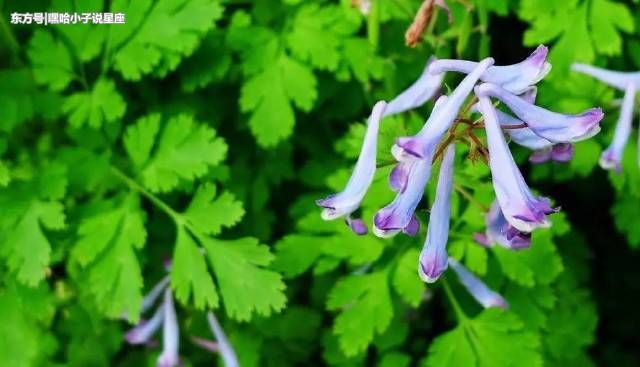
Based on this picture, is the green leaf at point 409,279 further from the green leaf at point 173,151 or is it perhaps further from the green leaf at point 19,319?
the green leaf at point 19,319

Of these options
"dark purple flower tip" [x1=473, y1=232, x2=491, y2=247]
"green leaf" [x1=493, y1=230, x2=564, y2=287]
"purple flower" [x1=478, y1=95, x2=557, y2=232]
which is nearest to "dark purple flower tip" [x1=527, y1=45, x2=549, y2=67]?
"purple flower" [x1=478, y1=95, x2=557, y2=232]

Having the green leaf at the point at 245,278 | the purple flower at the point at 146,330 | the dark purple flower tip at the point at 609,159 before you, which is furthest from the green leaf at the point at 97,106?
the dark purple flower tip at the point at 609,159

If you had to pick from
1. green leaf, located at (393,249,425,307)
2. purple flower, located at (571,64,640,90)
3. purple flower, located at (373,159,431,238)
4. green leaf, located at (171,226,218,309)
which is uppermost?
purple flower, located at (373,159,431,238)

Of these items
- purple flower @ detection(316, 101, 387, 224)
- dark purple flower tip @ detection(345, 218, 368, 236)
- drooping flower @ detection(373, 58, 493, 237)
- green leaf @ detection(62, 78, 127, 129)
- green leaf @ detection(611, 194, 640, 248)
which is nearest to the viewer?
drooping flower @ detection(373, 58, 493, 237)

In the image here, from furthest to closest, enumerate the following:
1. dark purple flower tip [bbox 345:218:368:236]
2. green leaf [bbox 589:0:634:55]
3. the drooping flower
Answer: green leaf [bbox 589:0:634:55] → dark purple flower tip [bbox 345:218:368:236] → the drooping flower

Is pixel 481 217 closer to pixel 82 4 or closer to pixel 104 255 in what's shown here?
pixel 104 255

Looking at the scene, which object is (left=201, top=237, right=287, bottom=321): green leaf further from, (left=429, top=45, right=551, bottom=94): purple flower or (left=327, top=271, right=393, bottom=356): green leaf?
(left=429, top=45, right=551, bottom=94): purple flower

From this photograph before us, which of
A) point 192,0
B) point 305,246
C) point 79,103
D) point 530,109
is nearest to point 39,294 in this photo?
point 79,103
